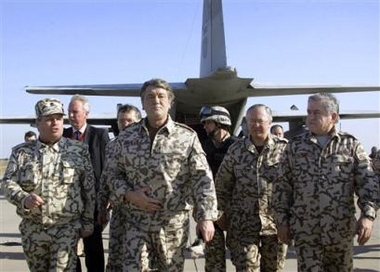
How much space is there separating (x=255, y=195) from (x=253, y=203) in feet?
0.24

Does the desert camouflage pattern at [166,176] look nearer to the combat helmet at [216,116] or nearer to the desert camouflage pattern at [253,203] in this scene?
the desert camouflage pattern at [253,203]

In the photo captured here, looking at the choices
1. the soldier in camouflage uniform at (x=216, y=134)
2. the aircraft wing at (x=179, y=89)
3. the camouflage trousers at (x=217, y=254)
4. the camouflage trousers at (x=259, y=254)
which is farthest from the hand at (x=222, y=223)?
the aircraft wing at (x=179, y=89)

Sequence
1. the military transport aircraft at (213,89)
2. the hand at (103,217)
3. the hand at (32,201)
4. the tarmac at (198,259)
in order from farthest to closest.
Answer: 1. the military transport aircraft at (213,89)
2. the tarmac at (198,259)
3. the hand at (103,217)
4. the hand at (32,201)

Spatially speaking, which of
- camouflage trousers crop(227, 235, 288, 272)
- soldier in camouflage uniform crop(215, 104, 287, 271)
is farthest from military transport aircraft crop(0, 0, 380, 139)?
camouflage trousers crop(227, 235, 288, 272)

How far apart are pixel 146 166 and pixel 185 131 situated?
39 cm

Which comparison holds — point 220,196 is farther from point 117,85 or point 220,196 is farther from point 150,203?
point 117,85

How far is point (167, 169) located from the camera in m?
3.47

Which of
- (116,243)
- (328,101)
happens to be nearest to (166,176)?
(116,243)

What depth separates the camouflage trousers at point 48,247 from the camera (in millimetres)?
3637

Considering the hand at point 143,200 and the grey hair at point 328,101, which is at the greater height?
the grey hair at point 328,101

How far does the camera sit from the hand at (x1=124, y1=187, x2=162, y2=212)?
338 centimetres

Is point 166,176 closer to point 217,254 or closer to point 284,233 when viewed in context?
point 284,233

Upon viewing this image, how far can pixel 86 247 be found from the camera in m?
4.86

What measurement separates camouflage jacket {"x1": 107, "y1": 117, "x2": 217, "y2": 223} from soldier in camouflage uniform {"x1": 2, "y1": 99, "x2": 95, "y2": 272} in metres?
0.41
